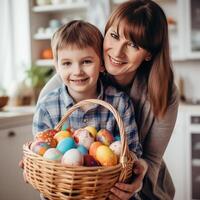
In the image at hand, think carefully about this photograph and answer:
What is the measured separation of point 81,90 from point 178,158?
76.8 inches

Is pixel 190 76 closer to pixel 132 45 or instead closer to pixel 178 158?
pixel 178 158

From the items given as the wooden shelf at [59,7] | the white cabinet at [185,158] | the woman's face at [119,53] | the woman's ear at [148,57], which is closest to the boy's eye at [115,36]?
the woman's face at [119,53]

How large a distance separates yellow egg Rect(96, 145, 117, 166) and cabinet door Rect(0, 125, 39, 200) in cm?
154

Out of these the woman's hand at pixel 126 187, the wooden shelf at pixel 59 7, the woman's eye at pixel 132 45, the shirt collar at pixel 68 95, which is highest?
the wooden shelf at pixel 59 7

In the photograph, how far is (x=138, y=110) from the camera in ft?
5.03

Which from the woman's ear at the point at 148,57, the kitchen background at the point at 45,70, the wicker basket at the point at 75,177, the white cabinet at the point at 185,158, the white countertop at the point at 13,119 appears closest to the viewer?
the wicker basket at the point at 75,177

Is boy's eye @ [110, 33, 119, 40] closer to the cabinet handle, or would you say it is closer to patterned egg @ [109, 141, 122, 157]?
patterned egg @ [109, 141, 122, 157]

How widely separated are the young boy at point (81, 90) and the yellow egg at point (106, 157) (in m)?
0.29

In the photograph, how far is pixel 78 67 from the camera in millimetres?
1339

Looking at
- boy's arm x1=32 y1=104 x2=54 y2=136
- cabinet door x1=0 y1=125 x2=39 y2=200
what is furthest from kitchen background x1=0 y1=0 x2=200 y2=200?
boy's arm x1=32 y1=104 x2=54 y2=136

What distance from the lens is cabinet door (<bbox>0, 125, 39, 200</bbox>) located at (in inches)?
99.4

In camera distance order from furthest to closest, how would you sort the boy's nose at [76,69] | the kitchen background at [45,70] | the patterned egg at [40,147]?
1. the kitchen background at [45,70]
2. the boy's nose at [76,69]
3. the patterned egg at [40,147]

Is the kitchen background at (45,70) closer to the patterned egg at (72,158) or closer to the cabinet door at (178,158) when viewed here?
the cabinet door at (178,158)

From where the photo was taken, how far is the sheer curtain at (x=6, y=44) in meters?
3.67
